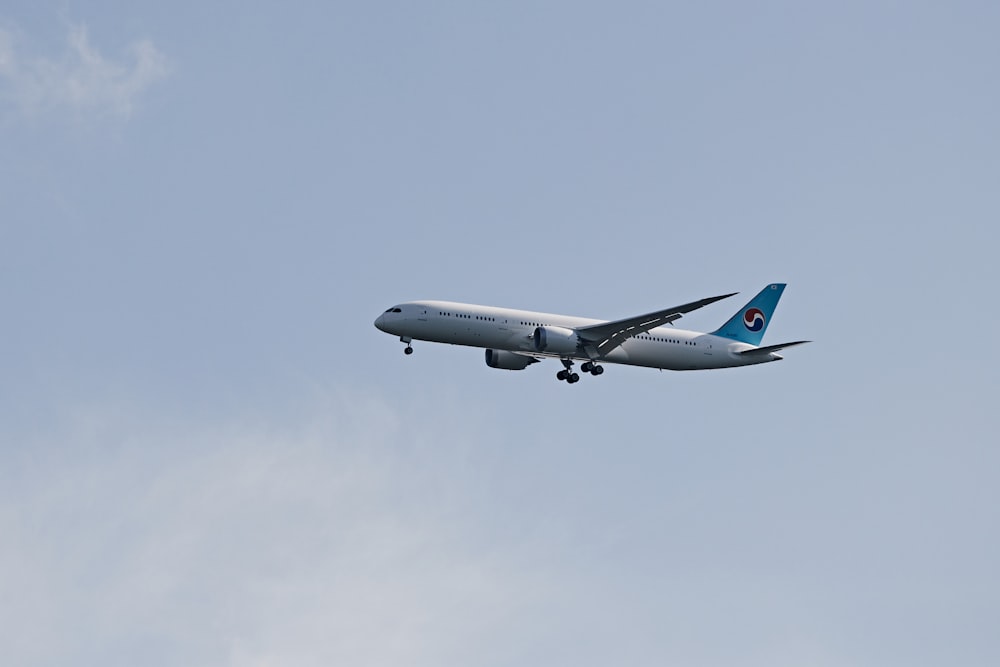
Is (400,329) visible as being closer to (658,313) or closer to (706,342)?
(658,313)

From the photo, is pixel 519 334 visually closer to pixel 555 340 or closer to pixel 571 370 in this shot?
pixel 555 340

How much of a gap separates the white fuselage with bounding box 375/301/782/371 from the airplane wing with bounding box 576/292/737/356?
32.9 inches

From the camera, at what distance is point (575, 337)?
2992 inches

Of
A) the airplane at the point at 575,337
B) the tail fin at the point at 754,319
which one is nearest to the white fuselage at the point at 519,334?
the airplane at the point at 575,337

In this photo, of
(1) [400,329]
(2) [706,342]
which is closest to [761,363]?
(2) [706,342]

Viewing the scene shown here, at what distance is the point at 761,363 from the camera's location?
84.5 m

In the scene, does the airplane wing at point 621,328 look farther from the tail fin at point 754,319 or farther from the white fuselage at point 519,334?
the tail fin at point 754,319

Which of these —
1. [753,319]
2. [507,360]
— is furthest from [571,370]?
[753,319]

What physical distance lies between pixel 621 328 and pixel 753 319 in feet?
53.9

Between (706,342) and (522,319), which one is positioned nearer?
(522,319)

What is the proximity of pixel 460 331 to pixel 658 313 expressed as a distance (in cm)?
1175

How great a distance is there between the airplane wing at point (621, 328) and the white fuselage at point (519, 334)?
2.74ft

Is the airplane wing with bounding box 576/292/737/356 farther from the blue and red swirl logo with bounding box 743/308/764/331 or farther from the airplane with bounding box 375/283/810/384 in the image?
the blue and red swirl logo with bounding box 743/308/764/331

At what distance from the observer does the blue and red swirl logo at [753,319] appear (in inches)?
3452
